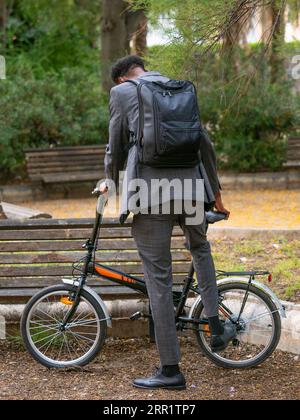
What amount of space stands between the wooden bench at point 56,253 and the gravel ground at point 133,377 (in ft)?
1.38

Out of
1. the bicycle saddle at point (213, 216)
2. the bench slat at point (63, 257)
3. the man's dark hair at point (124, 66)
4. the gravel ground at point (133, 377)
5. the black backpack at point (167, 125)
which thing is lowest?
the gravel ground at point (133, 377)

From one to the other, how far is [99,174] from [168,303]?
9188 mm

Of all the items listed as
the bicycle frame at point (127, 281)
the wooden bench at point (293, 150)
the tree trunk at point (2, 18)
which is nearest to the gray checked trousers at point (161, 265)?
the bicycle frame at point (127, 281)

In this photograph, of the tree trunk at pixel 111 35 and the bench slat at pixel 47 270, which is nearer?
the bench slat at pixel 47 270

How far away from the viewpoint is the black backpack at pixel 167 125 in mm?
4633

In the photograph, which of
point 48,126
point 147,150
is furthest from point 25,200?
point 147,150

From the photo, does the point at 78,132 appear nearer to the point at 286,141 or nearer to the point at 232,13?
the point at 286,141

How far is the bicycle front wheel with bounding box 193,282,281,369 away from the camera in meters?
5.26

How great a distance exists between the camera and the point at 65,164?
45.6 ft

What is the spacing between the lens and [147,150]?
466 cm

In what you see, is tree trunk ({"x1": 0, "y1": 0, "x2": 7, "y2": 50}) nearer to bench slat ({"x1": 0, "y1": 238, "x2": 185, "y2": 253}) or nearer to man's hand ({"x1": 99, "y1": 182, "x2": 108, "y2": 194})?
bench slat ({"x1": 0, "y1": 238, "x2": 185, "y2": 253})

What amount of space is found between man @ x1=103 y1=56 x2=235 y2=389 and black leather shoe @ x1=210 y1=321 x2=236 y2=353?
12.1 inches

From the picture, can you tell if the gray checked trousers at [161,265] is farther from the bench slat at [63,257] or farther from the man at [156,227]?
the bench slat at [63,257]

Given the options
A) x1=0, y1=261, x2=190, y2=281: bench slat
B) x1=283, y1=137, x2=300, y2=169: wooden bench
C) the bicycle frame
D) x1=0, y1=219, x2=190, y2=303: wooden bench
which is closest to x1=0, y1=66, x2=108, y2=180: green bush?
x1=283, y1=137, x2=300, y2=169: wooden bench
